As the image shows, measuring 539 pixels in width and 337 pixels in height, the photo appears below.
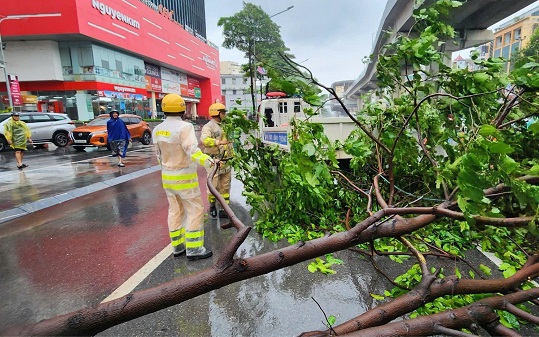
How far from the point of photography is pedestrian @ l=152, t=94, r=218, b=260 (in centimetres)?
339

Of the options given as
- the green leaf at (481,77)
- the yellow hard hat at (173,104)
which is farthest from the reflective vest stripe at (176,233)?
the green leaf at (481,77)

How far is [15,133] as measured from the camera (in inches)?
377

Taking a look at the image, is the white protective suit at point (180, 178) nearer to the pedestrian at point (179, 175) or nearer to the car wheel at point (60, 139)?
the pedestrian at point (179, 175)

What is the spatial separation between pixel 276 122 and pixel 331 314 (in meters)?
6.15

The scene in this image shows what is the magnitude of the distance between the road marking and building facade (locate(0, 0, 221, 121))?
2207 centimetres

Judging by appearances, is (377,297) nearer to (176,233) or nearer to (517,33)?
(176,233)

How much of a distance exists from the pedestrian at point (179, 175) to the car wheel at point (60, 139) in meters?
15.5

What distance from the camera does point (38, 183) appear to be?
306 inches

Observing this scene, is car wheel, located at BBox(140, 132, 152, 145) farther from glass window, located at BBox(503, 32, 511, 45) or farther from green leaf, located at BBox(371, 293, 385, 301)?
glass window, located at BBox(503, 32, 511, 45)

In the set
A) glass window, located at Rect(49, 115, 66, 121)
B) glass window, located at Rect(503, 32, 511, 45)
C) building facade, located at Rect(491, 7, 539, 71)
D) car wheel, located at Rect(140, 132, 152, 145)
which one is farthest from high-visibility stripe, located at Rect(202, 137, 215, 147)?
glass window, located at Rect(503, 32, 511, 45)

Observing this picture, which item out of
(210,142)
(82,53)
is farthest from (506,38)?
(210,142)

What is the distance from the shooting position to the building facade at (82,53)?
2475cm

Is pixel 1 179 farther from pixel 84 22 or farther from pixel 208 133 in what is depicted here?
pixel 84 22

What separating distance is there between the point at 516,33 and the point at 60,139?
74.8 metres
